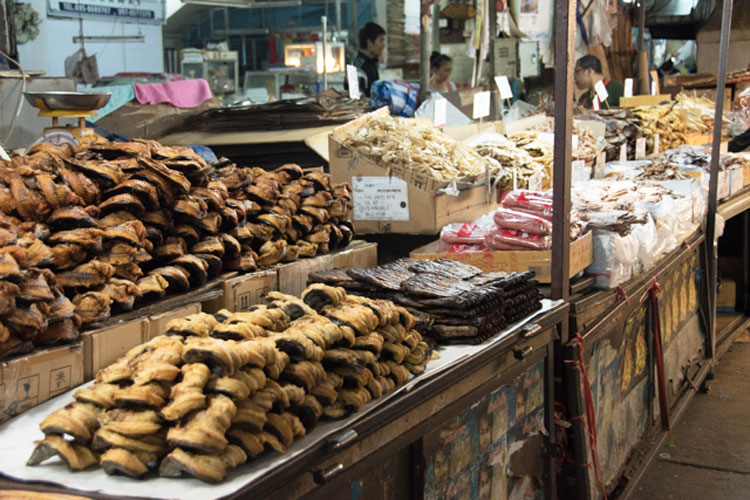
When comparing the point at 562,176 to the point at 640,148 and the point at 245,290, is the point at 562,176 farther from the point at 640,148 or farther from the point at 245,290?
the point at 640,148

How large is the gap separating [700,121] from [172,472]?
8.48 meters

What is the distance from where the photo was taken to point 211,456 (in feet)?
5.10

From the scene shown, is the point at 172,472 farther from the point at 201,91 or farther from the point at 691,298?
the point at 201,91

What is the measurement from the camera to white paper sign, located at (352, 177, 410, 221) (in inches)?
158

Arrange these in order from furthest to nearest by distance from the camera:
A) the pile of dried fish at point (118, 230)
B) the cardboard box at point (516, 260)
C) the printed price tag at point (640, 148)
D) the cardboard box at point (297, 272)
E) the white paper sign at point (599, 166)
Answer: the printed price tag at point (640, 148) → the white paper sign at point (599, 166) → the cardboard box at point (516, 260) → the cardboard box at point (297, 272) → the pile of dried fish at point (118, 230)

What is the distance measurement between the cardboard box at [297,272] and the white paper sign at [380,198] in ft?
3.13

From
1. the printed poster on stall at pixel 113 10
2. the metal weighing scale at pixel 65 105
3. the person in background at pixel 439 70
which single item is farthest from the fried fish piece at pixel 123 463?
the printed poster on stall at pixel 113 10

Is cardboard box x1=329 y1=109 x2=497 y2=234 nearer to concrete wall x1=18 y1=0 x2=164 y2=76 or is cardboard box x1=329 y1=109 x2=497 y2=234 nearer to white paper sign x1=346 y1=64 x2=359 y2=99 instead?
white paper sign x1=346 y1=64 x2=359 y2=99

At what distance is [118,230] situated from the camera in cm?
226

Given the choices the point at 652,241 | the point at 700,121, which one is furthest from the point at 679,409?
the point at 700,121

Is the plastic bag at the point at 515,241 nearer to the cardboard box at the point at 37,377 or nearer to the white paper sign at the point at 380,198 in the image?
the white paper sign at the point at 380,198

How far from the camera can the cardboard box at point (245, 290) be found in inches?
101

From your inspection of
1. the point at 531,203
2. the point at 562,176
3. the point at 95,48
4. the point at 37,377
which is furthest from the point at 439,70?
the point at 95,48

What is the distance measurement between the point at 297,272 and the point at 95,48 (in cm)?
1572
